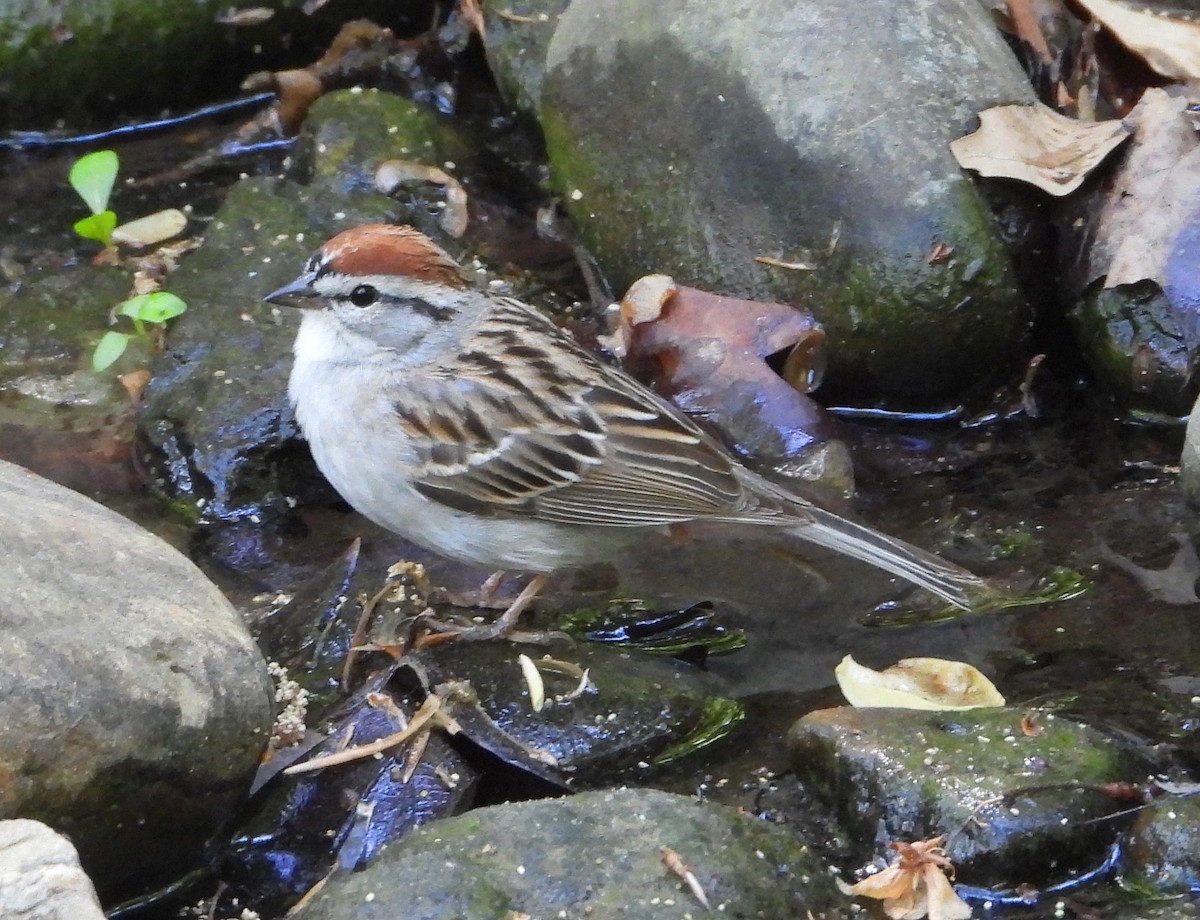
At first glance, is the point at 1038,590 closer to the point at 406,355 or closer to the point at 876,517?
the point at 876,517

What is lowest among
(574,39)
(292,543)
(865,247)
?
(292,543)

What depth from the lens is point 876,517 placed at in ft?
16.9

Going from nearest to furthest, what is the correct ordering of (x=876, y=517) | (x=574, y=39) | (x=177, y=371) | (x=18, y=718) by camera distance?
(x=18, y=718) → (x=876, y=517) → (x=177, y=371) → (x=574, y=39)

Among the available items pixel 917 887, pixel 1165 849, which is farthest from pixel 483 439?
pixel 1165 849

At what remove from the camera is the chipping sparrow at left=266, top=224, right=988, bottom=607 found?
14.8 feet

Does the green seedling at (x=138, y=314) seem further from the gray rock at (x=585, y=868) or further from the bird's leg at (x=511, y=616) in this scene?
the gray rock at (x=585, y=868)

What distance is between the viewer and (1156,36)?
6039mm

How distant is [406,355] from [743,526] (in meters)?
1.13

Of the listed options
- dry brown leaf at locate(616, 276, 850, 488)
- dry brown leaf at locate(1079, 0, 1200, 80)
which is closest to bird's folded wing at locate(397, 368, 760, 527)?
dry brown leaf at locate(616, 276, 850, 488)

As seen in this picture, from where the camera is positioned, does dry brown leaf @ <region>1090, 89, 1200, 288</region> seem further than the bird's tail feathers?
Yes

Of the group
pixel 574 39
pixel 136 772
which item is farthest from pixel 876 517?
pixel 136 772

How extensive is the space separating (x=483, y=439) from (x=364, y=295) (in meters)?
0.54

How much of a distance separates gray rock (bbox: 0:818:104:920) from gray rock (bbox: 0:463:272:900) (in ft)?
1.51

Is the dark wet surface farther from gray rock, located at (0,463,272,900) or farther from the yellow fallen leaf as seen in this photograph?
gray rock, located at (0,463,272,900)
